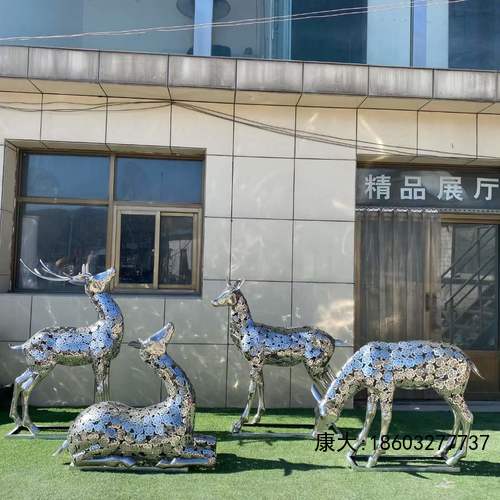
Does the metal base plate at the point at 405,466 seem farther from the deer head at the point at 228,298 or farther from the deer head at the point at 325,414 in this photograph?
the deer head at the point at 228,298

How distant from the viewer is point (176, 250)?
666cm

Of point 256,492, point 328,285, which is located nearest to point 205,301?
point 328,285

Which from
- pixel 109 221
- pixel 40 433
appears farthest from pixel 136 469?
pixel 109 221

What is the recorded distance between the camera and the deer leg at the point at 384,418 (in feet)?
12.8

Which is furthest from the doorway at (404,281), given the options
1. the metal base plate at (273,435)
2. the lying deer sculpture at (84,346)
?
the lying deer sculpture at (84,346)

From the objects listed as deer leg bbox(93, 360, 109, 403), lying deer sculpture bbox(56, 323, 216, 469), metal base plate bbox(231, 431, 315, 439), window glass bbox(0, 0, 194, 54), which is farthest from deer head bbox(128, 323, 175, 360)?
window glass bbox(0, 0, 194, 54)

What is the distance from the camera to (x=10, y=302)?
6.21 meters

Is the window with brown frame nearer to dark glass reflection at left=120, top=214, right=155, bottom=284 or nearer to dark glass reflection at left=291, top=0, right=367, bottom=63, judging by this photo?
dark glass reflection at left=120, top=214, right=155, bottom=284

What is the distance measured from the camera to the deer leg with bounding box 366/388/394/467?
154 inches

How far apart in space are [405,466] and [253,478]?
122 cm

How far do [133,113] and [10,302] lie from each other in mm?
2705

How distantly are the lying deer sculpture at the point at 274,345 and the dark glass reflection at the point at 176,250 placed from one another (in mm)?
1778

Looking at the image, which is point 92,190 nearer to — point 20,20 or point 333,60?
point 20,20

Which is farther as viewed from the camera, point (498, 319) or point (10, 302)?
Answer: point (498, 319)
